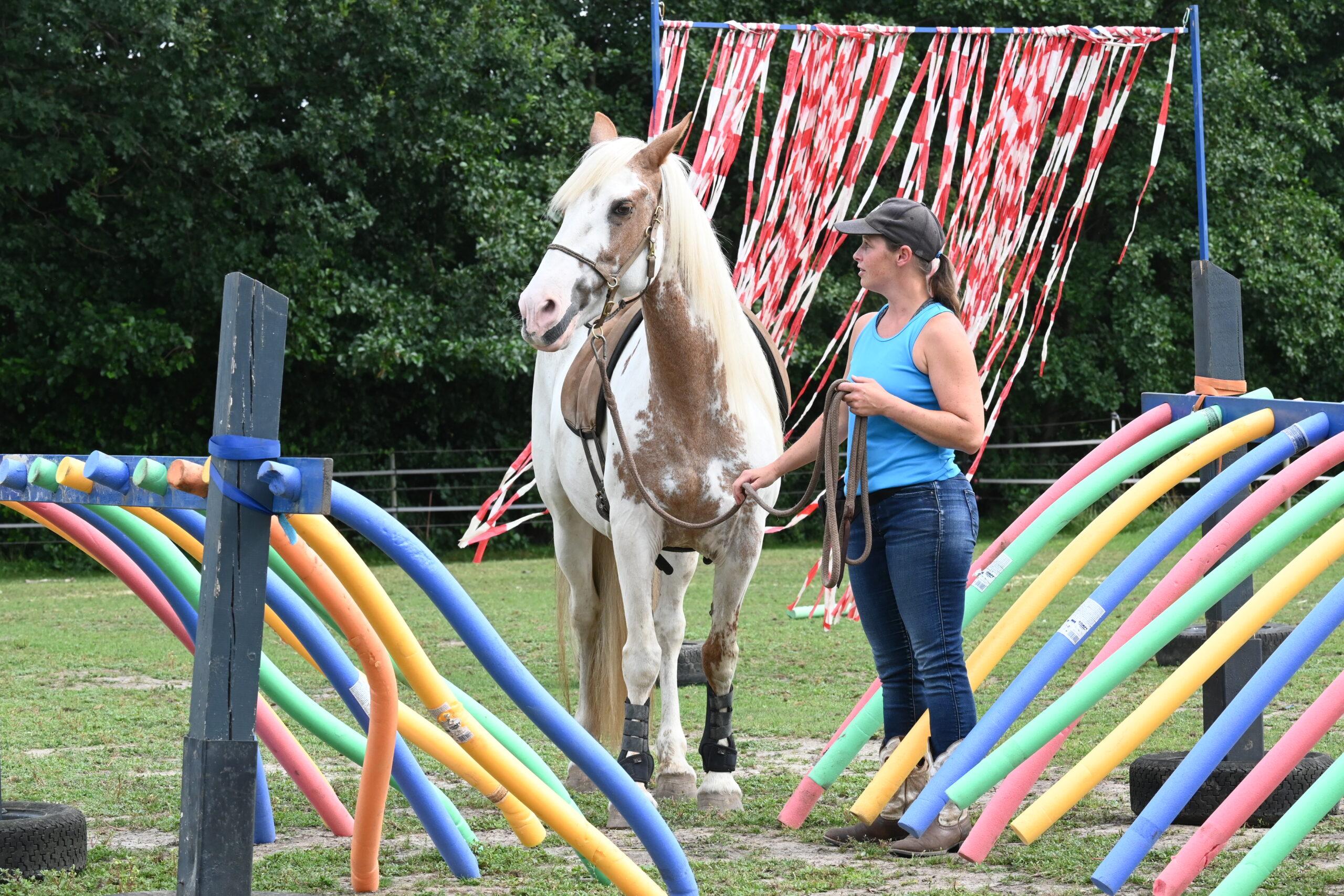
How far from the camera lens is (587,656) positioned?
502 centimetres

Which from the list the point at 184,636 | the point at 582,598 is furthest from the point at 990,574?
the point at 184,636

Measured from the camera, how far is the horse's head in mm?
3664

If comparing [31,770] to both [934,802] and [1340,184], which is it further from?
[1340,184]

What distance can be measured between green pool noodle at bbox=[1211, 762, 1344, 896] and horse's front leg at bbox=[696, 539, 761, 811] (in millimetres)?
1767

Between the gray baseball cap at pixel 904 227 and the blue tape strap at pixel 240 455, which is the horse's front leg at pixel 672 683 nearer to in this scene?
the gray baseball cap at pixel 904 227

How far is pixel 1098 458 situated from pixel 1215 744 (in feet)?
4.62

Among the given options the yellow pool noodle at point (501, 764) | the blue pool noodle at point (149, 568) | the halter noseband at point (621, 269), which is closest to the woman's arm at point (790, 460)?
the halter noseband at point (621, 269)

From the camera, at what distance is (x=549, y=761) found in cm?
496

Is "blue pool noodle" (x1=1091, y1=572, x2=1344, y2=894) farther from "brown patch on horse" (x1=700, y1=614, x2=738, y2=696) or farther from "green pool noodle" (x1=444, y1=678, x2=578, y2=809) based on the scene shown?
"brown patch on horse" (x1=700, y1=614, x2=738, y2=696)

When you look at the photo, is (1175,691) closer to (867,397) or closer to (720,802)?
(867,397)

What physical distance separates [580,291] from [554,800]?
62.4 inches

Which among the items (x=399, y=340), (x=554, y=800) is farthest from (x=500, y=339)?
(x=554, y=800)

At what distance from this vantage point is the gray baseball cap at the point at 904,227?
3477 millimetres

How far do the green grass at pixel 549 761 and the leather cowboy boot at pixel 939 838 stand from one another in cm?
6
